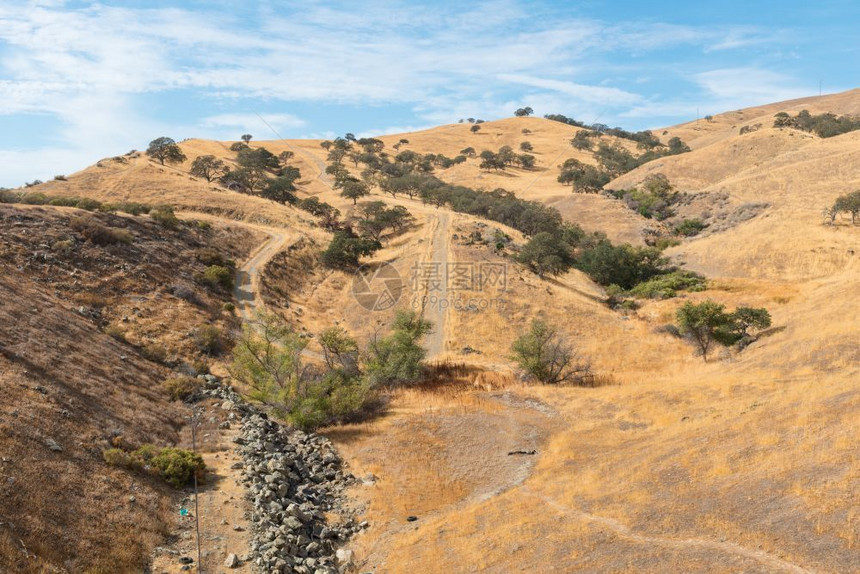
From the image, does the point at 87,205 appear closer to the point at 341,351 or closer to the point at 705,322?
the point at 341,351

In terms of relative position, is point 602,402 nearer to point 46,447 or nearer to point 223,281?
point 46,447

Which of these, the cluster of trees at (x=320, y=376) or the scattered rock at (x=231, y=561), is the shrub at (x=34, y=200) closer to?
the cluster of trees at (x=320, y=376)

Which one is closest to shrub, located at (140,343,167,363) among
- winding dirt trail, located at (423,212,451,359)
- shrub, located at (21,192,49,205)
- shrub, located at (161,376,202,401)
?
shrub, located at (161,376,202,401)

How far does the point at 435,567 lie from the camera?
15992mm

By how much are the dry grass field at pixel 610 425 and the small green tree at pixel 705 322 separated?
97.2 inches

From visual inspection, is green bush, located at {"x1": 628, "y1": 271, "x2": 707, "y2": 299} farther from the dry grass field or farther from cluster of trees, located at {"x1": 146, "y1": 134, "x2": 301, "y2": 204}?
cluster of trees, located at {"x1": 146, "y1": 134, "x2": 301, "y2": 204}

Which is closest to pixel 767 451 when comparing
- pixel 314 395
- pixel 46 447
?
pixel 314 395

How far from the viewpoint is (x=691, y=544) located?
45.7 feet

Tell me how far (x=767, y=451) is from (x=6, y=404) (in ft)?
97.4

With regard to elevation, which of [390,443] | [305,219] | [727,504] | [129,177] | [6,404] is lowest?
[390,443]

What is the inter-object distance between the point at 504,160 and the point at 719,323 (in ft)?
387

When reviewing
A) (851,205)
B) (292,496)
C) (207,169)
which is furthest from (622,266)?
(207,169)

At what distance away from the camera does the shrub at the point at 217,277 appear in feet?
173

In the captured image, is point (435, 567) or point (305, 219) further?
point (305, 219)
